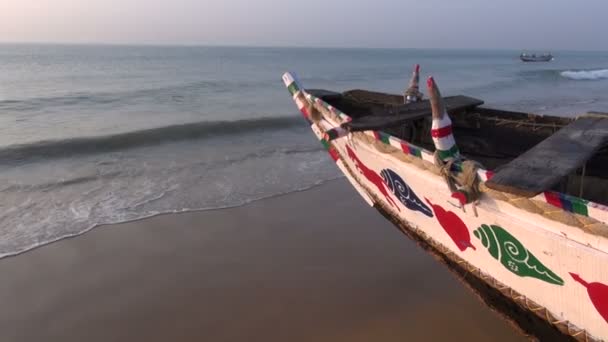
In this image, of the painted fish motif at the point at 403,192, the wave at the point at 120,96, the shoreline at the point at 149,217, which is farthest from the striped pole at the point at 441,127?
the wave at the point at 120,96

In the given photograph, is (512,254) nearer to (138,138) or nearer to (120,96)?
(138,138)

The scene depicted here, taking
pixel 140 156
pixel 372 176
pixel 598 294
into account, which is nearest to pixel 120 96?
pixel 140 156

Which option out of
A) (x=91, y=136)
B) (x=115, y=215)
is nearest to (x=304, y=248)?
(x=115, y=215)

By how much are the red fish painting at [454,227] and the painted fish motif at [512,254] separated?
0.12 metres

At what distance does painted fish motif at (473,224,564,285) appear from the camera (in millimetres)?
2305

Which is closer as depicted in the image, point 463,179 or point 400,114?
point 463,179

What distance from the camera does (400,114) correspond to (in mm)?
3836

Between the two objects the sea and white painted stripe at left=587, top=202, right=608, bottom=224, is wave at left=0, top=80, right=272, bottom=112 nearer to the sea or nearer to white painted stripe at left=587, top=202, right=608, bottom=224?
the sea

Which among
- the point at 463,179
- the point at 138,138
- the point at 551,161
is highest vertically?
the point at 551,161

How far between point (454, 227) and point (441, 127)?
84 cm

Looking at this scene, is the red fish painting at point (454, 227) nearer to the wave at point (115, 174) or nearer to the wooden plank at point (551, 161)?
the wooden plank at point (551, 161)

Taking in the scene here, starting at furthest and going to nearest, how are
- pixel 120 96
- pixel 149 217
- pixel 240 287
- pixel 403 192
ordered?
1. pixel 120 96
2. pixel 149 217
3. pixel 240 287
4. pixel 403 192

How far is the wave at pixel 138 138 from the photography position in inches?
389

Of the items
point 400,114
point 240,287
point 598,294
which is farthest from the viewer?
point 240,287
